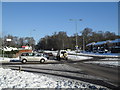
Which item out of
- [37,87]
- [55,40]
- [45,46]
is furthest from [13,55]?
[45,46]

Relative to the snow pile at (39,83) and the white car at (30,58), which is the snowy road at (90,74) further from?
the white car at (30,58)

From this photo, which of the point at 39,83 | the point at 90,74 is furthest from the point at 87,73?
the point at 39,83

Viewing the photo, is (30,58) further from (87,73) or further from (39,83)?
(39,83)

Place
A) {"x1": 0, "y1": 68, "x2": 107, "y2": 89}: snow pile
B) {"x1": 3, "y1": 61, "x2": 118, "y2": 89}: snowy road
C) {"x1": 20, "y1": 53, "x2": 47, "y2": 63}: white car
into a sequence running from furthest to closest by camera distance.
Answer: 1. {"x1": 20, "y1": 53, "x2": 47, "y2": 63}: white car
2. {"x1": 3, "y1": 61, "x2": 118, "y2": 89}: snowy road
3. {"x1": 0, "y1": 68, "x2": 107, "y2": 89}: snow pile

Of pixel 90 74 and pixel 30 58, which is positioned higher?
pixel 30 58

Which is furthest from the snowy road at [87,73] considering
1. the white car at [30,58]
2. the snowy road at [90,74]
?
the white car at [30,58]

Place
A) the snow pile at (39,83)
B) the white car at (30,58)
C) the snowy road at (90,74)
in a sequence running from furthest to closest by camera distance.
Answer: the white car at (30,58)
the snowy road at (90,74)
the snow pile at (39,83)

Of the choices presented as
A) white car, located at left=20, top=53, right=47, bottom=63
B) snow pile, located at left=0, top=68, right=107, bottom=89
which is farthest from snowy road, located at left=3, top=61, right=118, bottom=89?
white car, located at left=20, top=53, right=47, bottom=63

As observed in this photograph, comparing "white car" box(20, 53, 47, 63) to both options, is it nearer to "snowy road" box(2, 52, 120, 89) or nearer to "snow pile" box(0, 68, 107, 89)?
"snowy road" box(2, 52, 120, 89)

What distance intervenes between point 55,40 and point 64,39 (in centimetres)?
590

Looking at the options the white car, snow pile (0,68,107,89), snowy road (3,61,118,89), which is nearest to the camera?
snow pile (0,68,107,89)

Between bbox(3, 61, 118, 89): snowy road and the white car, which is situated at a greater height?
the white car

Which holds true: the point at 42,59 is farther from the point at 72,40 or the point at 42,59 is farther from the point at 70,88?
the point at 72,40

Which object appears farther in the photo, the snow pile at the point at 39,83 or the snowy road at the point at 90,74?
the snowy road at the point at 90,74
